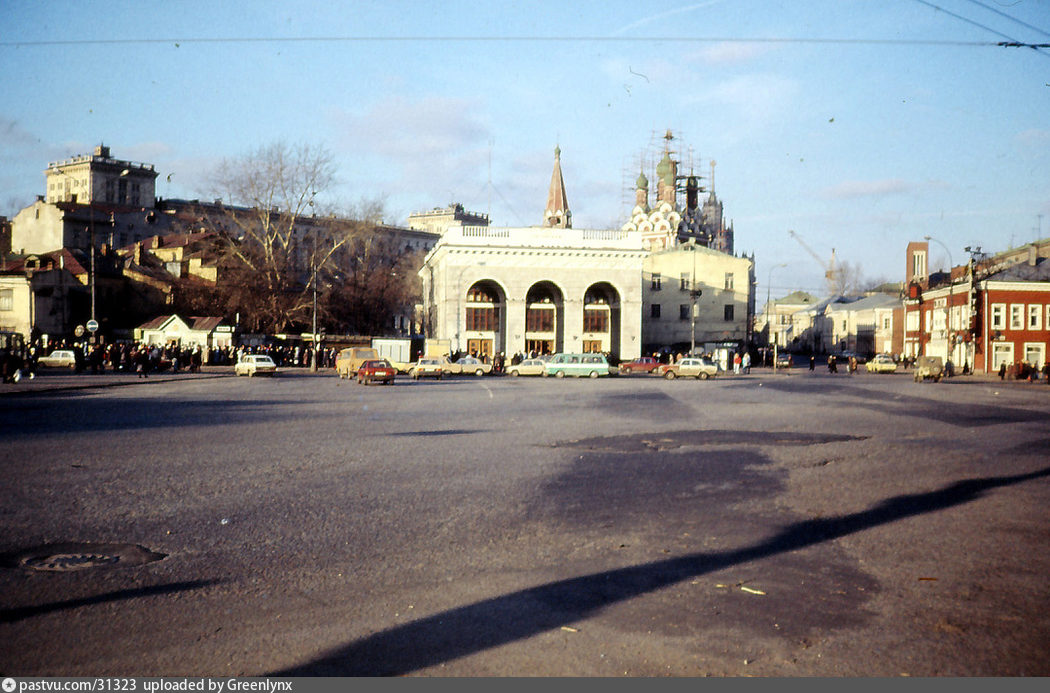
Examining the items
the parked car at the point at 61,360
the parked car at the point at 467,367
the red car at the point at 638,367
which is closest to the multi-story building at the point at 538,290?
the red car at the point at 638,367

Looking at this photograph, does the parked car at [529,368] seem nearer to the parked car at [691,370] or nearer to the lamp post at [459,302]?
the parked car at [691,370]

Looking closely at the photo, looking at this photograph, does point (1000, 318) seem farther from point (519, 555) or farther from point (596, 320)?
point (519, 555)

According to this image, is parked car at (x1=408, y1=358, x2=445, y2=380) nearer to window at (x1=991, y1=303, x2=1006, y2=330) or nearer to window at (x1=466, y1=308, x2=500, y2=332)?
window at (x1=466, y1=308, x2=500, y2=332)

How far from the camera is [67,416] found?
1939 cm

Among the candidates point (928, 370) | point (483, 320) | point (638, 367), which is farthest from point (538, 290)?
point (928, 370)

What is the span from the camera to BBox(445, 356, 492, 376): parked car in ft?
168

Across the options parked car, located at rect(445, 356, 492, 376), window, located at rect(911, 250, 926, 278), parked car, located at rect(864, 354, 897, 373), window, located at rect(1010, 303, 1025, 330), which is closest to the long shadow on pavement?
parked car, located at rect(445, 356, 492, 376)

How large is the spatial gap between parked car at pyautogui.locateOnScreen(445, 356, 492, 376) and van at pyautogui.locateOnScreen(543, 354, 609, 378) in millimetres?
4555

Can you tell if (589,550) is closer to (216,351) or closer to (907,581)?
(907,581)

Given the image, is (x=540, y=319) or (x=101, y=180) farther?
(x=101, y=180)

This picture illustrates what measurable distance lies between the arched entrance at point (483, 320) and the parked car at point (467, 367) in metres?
13.5

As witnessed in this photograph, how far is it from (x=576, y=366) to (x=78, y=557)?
147 feet

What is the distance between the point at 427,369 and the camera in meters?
49.0

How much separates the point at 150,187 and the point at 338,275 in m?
45.8
